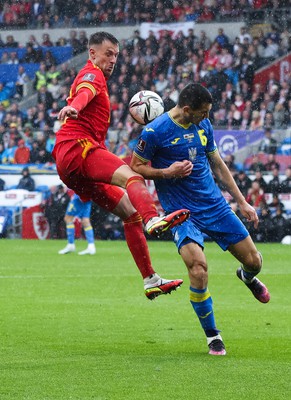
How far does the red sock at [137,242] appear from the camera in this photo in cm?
870

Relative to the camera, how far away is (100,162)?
8609mm

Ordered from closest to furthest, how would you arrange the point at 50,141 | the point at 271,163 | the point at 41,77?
the point at 271,163
the point at 50,141
the point at 41,77

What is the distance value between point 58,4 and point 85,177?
2828 centimetres

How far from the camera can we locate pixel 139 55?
105 feet

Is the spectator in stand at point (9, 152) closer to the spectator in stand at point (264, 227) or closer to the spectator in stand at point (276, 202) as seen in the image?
the spectator in stand at point (264, 227)

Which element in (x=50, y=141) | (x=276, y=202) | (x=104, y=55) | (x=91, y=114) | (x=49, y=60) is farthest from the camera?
(x=49, y=60)

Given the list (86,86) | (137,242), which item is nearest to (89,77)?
(86,86)

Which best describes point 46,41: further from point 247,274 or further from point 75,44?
point 247,274

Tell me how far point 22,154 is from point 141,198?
64.3 ft

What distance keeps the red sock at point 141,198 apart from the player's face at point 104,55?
128 cm

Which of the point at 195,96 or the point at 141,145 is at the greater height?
the point at 195,96

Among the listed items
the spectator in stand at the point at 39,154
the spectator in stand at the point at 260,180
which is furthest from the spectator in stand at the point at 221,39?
the spectator in stand at the point at 260,180

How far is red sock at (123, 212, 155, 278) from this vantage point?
343 inches

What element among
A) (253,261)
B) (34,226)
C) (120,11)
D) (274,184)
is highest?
(253,261)
